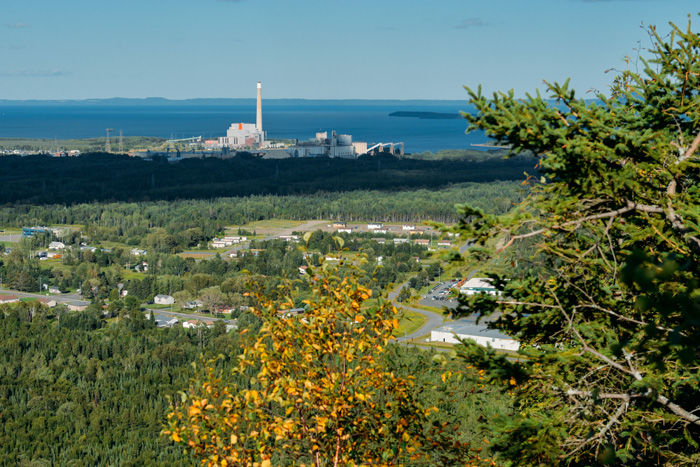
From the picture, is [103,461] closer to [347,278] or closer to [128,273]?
[347,278]

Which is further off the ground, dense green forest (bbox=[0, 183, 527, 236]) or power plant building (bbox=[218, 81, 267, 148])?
power plant building (bbox=[218, 81, 267, 148])

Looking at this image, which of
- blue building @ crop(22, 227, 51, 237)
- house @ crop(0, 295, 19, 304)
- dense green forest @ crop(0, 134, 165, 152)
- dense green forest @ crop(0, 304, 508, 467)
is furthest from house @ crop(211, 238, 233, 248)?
dense green forest @ crop(0, 134, 165, 152)

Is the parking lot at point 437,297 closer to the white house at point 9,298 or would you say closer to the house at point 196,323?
the house at point 196,323

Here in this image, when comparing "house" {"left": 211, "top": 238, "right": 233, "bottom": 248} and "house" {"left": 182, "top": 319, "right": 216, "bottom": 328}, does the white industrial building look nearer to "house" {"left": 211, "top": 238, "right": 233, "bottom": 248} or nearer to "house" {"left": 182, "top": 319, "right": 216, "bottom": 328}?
"house" {"left": 211, "top": 238, "right": 233, "bottom": 248}

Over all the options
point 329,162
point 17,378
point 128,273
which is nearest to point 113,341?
point 17,378

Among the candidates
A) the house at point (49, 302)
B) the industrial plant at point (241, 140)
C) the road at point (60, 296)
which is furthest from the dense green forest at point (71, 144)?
the house at point (49, 302)
